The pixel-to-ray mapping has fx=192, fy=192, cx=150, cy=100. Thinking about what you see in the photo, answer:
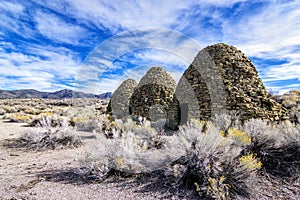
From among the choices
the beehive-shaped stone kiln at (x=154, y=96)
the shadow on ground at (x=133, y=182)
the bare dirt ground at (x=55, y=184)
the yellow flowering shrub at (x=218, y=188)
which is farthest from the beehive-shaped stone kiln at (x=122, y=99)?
the yellow flowering shrub at (x=218, y=188)

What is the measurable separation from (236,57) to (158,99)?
5079 mm

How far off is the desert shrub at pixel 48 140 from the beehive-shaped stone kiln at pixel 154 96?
541 centimetres

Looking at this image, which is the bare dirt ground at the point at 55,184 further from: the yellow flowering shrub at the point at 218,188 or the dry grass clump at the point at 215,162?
the yellow flowering shrub at the point at 218,188

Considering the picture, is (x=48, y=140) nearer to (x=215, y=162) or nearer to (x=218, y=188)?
(x=215, y=162)

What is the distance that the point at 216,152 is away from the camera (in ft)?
12.0

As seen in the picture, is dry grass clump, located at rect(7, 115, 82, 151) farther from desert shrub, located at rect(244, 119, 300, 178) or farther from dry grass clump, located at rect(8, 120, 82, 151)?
desert shrub, located at rect(244, 119, 300, 178)

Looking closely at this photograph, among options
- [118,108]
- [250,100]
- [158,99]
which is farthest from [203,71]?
Answer: [118,108]

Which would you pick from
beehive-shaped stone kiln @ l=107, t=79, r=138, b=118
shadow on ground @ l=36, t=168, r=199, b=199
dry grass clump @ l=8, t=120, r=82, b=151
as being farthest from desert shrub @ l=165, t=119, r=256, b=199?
beehive-shaped stone kiln @ l=107, t=79, r=138, b=118

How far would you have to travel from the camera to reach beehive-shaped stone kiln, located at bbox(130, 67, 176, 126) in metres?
11.8

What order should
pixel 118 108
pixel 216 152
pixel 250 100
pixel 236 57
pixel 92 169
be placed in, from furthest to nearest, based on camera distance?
pixel 118 108, pixel 236 57, pixel 250 100, pixel 92 169, pixel 216 152

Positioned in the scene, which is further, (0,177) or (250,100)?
(250,100)

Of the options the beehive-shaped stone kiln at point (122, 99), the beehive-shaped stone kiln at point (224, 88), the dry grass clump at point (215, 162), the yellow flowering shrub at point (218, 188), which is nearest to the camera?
the yellow flowering shrub at point (218, 188)

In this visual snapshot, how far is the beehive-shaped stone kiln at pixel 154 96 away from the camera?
38.7 ft

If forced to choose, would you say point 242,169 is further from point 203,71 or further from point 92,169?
point 203,71
